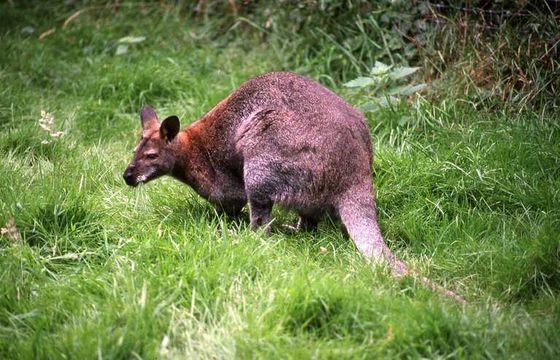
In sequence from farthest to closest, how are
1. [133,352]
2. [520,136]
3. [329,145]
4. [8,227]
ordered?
[520,136] < [329,145] < [8,227] < [133,352]

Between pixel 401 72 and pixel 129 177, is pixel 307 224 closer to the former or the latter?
pixel 129 177

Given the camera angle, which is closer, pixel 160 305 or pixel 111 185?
pixel 160 305

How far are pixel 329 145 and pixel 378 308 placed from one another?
4.71 ft

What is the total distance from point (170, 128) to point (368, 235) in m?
1.72

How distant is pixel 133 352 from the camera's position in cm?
366

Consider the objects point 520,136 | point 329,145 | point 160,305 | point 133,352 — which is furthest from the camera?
point 520,136

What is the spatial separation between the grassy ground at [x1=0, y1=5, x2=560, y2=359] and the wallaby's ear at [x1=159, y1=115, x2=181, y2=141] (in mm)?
488

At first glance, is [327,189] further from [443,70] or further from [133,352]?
[443,70]

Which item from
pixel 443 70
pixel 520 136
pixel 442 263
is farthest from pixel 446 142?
pixel 442 263

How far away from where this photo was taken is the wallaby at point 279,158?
505 centimetres

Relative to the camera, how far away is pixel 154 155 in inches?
216

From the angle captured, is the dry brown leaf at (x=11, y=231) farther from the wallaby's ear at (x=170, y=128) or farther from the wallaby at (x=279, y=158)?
A: the wallaby's ear at (x=170, y=128)

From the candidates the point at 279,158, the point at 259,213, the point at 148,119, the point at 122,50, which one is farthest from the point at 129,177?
the point at 122,50

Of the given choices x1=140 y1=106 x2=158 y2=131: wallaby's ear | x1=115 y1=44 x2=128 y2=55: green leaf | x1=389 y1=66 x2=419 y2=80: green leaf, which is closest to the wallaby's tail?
x1=140 y1=106 x2=158 y2=131: wallaby's ear
